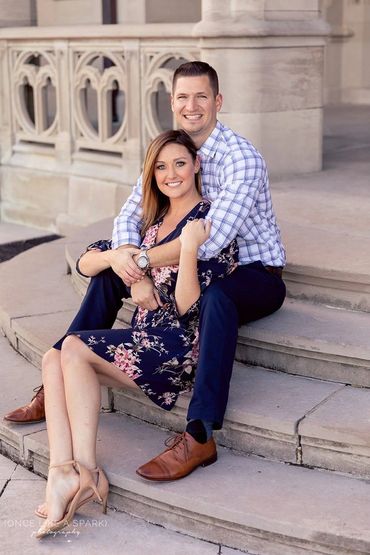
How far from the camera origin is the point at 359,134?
9.32 metres

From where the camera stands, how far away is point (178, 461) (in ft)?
11.8

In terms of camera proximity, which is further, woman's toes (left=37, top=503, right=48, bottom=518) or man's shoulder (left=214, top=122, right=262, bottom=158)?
man's shoulder (left=214, top=122, right=262, bottom=158)

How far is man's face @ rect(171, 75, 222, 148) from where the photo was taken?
13.1 ft

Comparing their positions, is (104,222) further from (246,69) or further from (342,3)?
(342,3)

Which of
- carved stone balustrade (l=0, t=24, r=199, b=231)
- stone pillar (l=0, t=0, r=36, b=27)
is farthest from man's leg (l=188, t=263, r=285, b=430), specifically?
stone pillar (l=0, t=0, r=36, b=27)

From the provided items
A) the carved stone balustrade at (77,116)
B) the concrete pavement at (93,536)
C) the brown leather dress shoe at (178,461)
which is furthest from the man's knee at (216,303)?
the carved stone balustrade at (77,116)

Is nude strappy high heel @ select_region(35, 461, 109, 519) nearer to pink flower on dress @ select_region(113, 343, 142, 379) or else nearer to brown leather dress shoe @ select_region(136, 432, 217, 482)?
brown leather dress shoe @ select_region(136, 432, 217, 482)

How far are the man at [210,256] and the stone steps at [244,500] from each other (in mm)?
97

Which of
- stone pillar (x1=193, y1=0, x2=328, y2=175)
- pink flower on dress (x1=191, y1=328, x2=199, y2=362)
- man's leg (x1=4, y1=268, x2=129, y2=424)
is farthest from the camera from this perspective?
stone pillar (x1=193, y1=0, x2=328, y2=175)

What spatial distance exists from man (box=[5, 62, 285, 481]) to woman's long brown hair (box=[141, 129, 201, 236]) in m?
0.07

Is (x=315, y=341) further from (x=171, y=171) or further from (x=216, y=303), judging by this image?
(x=171, y=171)

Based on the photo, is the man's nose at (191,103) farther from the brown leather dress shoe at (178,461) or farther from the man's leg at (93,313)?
the brown leather dress shoe at (178,461)

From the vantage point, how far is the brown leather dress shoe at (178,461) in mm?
3588

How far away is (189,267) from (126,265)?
33cm
